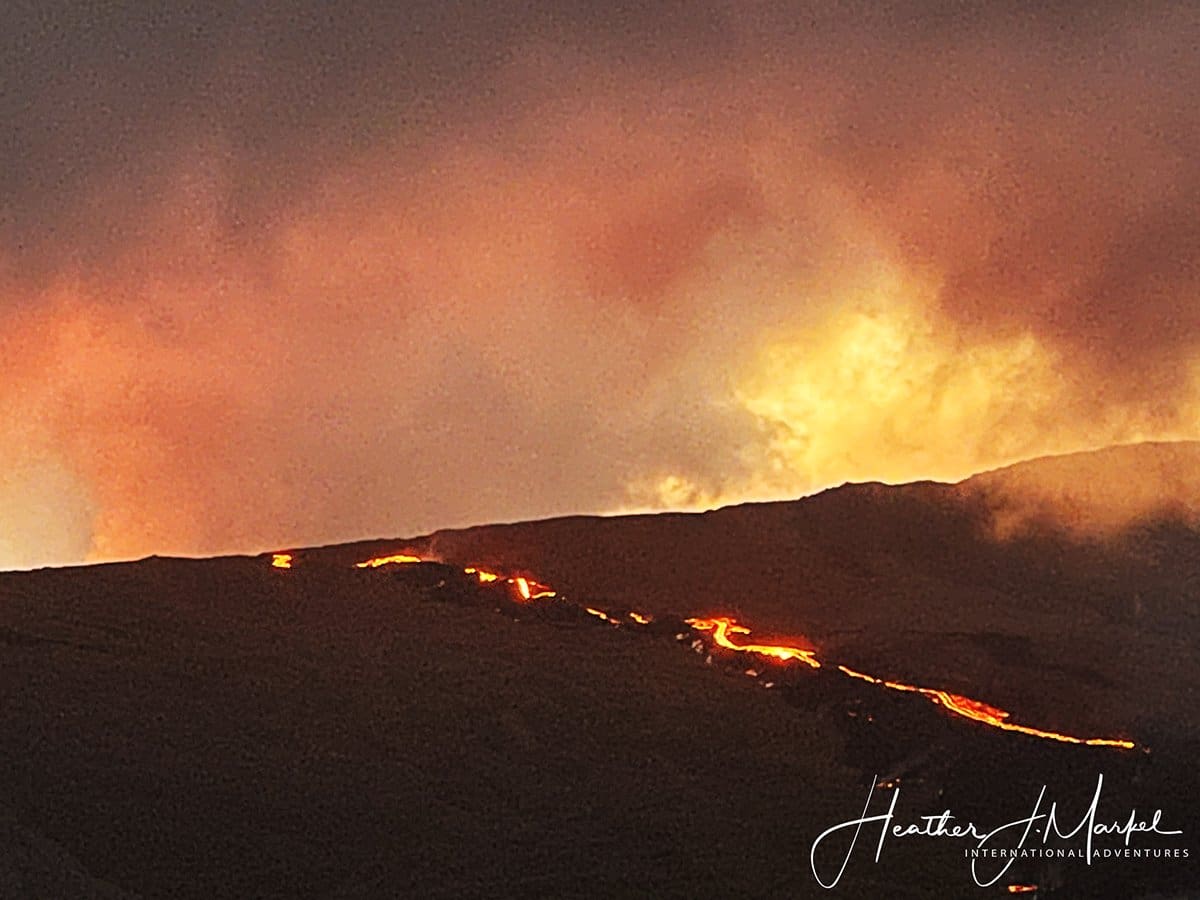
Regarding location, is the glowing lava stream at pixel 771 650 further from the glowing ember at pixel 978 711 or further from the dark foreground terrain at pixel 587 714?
the dark foreground terrain at pixel 587 714

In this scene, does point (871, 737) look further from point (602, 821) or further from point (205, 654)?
point (205, 654)

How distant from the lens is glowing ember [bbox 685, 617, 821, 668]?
66.5ft

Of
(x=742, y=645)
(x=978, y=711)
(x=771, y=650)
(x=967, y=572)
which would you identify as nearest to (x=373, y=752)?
(x=742, y=645)

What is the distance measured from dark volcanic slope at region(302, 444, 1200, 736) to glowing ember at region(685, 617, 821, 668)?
358 mm

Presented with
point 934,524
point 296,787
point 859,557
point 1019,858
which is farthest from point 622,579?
point 1019,858

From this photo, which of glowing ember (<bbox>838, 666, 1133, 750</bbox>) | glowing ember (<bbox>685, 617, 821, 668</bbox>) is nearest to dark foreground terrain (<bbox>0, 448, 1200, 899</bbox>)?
glowing ember (<bbox>838, 666, 1133, 750</bbox>)

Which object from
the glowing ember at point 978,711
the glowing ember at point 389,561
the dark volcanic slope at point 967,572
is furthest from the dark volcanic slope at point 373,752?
the dark volcanic slope at point 967,572

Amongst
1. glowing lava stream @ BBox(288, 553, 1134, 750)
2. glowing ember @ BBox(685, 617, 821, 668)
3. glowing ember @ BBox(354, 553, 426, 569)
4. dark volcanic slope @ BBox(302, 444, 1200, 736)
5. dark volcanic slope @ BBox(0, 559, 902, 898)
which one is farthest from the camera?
glowing ember @ BBox(354, 553, 426, 569)

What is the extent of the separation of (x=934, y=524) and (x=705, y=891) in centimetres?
1052

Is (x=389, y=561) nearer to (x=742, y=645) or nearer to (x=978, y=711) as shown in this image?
(x=742, y=645)

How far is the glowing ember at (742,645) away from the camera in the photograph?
20.3 meters

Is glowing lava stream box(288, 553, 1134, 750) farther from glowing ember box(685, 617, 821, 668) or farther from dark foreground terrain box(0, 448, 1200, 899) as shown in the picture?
dark foreground terrain box(0, 448, 1200, 899)

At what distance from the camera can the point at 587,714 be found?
1844 cm

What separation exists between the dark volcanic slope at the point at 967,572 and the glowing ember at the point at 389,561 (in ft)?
1.45
